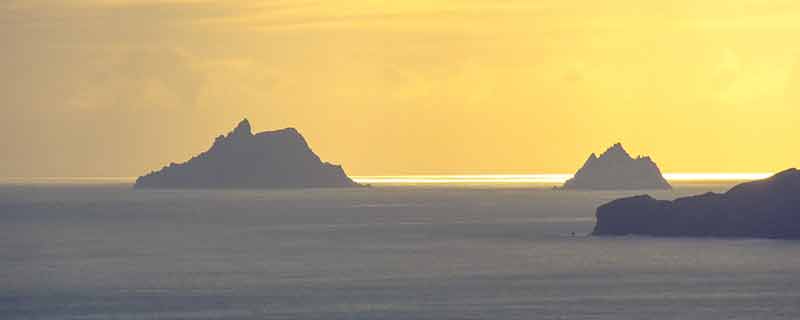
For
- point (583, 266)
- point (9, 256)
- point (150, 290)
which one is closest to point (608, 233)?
point (583, 266)

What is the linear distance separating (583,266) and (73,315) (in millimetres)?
49961

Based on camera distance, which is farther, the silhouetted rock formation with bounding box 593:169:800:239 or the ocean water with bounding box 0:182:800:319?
the silhouetted rock formation with bounding box 593:169:800:239

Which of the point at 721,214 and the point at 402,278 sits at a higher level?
the point at 721,214

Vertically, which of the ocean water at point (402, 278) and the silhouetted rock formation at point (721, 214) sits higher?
the silhouetted rock formation at point (721, 214)

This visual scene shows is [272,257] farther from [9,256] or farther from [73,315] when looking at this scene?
[73,315]

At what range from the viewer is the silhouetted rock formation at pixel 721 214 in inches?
6186

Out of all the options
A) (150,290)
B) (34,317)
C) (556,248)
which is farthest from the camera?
(556,248)

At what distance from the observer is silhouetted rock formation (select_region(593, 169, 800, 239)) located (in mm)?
157125

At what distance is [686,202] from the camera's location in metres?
166

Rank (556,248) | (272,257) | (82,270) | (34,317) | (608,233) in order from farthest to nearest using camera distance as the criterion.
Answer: (608,233) < (556,248) < (272,257) < (82,270) < (34,317)

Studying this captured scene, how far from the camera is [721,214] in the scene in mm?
165750

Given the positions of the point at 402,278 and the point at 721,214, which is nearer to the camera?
the point at 402,278

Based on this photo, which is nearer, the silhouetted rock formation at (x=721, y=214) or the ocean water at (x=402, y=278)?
the ocean water at (x=402, y=278)

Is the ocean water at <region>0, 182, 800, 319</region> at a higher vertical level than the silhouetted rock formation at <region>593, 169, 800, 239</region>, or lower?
lower
